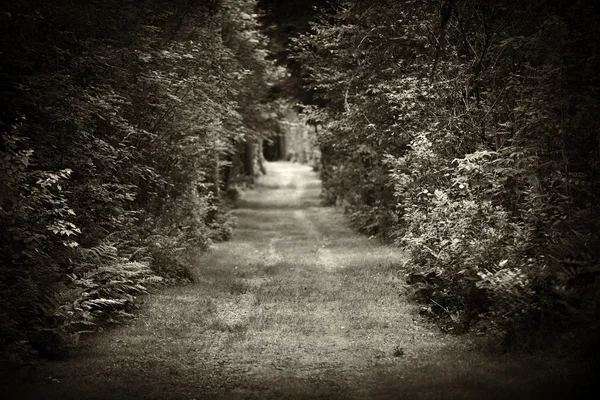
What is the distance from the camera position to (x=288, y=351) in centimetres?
925

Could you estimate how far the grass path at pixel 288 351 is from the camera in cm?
729

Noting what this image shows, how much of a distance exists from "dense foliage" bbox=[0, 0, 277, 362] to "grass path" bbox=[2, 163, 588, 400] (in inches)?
38.8

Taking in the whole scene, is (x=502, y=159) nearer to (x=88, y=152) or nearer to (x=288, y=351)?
(x=288, y=351)

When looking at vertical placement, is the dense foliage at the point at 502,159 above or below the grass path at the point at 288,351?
above

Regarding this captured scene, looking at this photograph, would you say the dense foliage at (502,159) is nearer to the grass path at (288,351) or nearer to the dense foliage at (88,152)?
the grass path at (288,351)

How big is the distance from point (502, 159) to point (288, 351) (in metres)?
5.08

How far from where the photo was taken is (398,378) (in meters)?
7.70

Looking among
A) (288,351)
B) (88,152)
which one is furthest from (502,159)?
(88,152)

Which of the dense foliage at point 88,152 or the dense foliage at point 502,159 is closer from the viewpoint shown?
the dense foliage at point 502,159

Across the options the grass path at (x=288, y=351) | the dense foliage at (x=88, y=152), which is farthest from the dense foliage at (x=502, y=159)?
the dense foliage at (x=88, y=152)

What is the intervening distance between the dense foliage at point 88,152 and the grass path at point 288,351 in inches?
38.8

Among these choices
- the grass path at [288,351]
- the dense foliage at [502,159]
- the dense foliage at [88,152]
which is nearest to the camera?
the grass path at [288,351]

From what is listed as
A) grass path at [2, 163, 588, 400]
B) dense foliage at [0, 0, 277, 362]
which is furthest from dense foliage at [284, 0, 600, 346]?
dense foliage at [0, 0, 277, 362]

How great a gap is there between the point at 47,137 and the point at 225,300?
542cm
